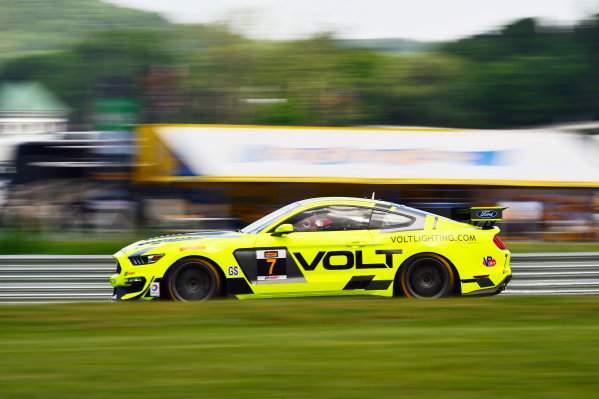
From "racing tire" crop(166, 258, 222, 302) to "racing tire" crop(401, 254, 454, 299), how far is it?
2134mm

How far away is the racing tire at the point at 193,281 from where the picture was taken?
8.64 m

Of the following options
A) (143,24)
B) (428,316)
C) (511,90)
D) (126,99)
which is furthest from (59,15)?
(428,316)

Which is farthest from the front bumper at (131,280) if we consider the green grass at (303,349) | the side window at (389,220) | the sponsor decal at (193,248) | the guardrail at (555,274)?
the guardrail at (555,274)

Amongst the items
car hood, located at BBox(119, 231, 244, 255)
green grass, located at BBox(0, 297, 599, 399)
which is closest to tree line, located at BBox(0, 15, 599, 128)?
car hood, located at BBox(119, 231, 244, 255)

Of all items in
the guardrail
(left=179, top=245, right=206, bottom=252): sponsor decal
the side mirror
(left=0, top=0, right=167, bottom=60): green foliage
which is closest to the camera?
(left=179, top=245, right=206, bottom=252): sponsor decal

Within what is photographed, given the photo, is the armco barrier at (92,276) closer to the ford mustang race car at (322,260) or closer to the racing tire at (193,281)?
the ford mustang race car at (322,260)

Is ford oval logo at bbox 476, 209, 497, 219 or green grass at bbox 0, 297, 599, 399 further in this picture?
ford oval logo at bbox 476, 209, 497, 219

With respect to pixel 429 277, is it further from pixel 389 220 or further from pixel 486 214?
pixel 486 214

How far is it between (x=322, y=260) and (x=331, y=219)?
536 mm

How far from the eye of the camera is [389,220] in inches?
356

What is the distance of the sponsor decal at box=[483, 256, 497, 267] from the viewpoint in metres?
8.94

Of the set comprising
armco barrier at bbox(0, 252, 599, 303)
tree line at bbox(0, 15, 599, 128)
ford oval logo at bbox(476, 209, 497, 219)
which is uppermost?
tree line at bbox(0, 15, 599, 128)

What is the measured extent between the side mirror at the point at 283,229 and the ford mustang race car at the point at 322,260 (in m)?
0.01

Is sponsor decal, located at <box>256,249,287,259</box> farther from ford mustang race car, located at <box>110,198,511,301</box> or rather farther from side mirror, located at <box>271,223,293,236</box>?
side mirror, located at <box>271,223,293,236</box>
